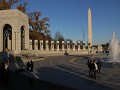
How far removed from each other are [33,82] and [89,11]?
67.9 m

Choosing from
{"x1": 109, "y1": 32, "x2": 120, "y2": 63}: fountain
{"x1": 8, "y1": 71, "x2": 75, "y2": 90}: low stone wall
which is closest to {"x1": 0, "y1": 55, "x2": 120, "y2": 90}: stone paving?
{"x1": 8, "y1": 71, "x2": 75, "y2": 90}: low stone wall

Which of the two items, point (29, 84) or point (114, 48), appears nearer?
point (29, 84)

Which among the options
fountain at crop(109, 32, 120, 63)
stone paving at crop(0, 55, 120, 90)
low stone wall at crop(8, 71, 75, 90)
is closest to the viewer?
low stone wall at crop(8, 71, 75, 90)

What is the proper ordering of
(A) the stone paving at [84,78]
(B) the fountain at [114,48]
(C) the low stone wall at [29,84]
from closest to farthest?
(C) the low stone wall at [29,84] → (A) the stone paving at [84,78] → (B) the fountain at [114,48]

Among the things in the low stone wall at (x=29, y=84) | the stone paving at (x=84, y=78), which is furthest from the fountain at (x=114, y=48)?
the low stone wall at (x=29, y=84)

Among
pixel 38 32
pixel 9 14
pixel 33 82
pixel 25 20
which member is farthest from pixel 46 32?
pixel 33 82

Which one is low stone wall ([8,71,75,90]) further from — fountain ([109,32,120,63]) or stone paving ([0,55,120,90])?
fountain ([109,32,120,63])

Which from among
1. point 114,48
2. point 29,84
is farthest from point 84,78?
point 114,48

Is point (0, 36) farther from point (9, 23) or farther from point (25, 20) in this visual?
point (25, 20)

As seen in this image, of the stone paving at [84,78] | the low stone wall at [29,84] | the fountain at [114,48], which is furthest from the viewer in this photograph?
the fountain at [114,48]

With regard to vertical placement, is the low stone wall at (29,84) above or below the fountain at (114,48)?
below

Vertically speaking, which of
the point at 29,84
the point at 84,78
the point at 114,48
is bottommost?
the point at 84,78

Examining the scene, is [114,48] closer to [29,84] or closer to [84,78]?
[84,78]

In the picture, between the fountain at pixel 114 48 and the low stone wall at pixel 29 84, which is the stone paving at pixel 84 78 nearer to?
the low stone wall at pixel 29 84
